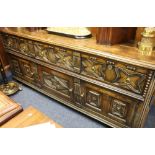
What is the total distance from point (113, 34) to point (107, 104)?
21.4 inches

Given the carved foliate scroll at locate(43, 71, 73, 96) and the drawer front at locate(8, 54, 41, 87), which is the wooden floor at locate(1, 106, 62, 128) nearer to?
the carved foliate scroll at locate(43, 71, 73, 96)

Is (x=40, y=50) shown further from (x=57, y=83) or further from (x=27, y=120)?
(x=27, y=120)

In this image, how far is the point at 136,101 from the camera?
101cm

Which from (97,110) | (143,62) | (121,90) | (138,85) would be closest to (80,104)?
(97,110)

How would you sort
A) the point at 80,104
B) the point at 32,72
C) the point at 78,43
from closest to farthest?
the point at 78,43
the point at 80,104
the point at 32,72

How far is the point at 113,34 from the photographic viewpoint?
1.05 m

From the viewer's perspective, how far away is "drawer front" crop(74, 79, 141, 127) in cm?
109

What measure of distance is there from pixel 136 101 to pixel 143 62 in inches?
11.7

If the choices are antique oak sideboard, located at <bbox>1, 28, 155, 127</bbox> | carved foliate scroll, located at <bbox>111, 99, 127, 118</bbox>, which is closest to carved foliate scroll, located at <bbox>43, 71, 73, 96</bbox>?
antique oak sideboard, located at <bbox>1, 28, 155, 127</bbox>

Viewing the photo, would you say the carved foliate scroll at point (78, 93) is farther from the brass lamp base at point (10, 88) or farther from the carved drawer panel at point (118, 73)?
the brass lamp base at point (10, 88)

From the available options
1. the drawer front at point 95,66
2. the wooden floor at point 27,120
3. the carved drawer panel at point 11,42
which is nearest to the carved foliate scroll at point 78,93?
the drawer front at point 95,66

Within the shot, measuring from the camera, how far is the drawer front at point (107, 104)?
1087 millimetres

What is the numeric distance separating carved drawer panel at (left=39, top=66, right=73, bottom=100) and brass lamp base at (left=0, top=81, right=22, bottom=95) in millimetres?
459
